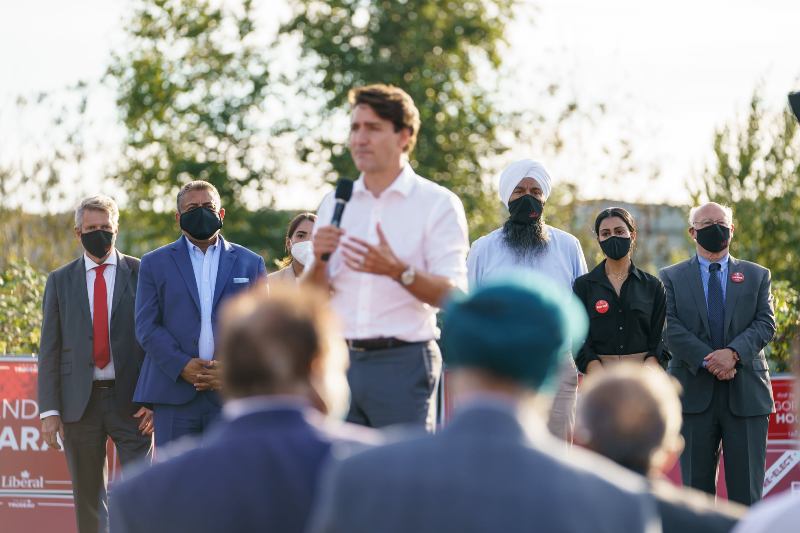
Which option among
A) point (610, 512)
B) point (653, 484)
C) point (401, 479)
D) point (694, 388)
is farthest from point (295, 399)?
point (694, 388)

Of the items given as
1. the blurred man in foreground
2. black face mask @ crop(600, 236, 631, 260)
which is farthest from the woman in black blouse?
the blurred man in foreground

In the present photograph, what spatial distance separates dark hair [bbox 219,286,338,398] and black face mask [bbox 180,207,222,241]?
5215 millimetres

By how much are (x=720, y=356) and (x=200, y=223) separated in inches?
144

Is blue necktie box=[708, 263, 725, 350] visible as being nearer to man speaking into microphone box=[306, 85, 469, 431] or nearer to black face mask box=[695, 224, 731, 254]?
black face mask box=[695, 224, 731, 254]

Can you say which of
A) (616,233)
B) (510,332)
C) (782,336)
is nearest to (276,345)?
(510,332)

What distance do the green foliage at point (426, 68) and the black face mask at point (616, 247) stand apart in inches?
728

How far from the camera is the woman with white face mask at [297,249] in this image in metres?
9.34

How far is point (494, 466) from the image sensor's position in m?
3.00

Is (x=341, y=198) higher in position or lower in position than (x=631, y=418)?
higher

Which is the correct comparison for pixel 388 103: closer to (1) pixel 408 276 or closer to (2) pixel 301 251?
(1) pixel 408 276

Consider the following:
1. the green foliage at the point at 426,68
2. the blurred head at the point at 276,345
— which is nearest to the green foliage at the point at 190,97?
the green foliage at the point at 426,68

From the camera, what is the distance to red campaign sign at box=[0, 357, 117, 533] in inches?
396

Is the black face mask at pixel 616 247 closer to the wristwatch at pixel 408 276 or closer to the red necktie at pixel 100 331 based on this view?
the red necktie at pixel 100 331

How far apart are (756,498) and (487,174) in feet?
66.3
